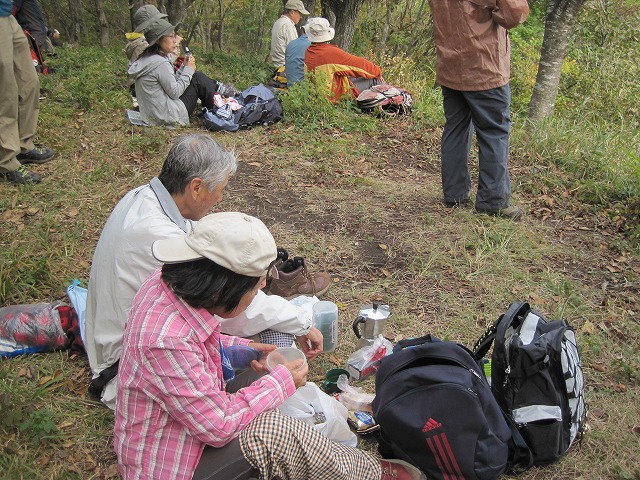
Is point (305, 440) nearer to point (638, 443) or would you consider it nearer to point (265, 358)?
point (265, 358)

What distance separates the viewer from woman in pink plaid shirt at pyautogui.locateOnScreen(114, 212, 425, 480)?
5.92ft

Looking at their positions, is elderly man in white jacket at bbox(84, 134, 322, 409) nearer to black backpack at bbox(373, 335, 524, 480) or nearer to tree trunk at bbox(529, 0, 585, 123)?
black backpack at bbox(373, 335, 524, 480)

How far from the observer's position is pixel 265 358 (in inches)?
96.9

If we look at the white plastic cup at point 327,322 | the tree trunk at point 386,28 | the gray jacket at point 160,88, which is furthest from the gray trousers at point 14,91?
the tree trunk at point 386,28

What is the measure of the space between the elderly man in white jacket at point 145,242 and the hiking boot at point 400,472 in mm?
798

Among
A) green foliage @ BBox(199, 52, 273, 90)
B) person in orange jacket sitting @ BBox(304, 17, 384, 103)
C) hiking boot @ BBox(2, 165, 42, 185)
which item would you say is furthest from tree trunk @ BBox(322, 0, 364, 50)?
hiking boot @ BBox(2, 165, 42, 185)

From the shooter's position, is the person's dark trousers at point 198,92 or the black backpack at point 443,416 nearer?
the black backpack at point 443,416

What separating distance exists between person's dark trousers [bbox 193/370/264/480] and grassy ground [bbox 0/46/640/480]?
79 cm

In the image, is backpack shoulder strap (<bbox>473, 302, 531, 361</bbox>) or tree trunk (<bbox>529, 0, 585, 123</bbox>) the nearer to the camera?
backpack shoulder strap (<bbox>473, 302, 531, 361</bbox>)

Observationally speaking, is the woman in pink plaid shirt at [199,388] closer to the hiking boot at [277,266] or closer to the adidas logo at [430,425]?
the adidas logo at [430,425]

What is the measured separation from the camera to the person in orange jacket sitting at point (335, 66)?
24.1 feet

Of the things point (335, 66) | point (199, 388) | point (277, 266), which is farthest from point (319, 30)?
point (199, 388)

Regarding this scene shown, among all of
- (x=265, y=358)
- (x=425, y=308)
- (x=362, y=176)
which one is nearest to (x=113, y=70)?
(x=362, y=176)

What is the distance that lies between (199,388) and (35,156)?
4.50 m
